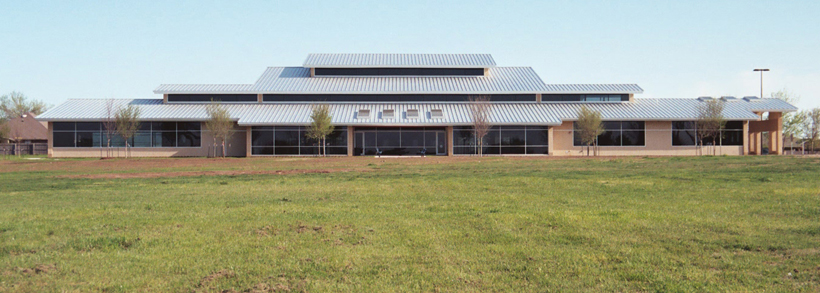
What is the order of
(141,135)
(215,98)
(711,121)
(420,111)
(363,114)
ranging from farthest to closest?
(215,98)
(420,111)
(363,114)
(141,135)
(711,121)

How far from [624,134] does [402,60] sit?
67.5 feet

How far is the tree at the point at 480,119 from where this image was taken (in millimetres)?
44250

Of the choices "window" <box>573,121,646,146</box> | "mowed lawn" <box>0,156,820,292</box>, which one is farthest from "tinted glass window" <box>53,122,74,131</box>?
"window" <box>573,121,646,146</box>

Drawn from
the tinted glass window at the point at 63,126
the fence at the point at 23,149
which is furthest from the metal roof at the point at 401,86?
the fence at the point at 23,149

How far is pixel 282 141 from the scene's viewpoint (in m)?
46.8

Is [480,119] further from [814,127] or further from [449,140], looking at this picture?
[814,127]

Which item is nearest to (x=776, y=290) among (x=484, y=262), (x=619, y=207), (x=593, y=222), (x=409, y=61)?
(x=484, y=262)

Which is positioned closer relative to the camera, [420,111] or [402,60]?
[420,111]

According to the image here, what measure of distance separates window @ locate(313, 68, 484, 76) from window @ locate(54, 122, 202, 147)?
1255 centimetres

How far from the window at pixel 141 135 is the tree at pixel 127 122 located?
51.4 inches

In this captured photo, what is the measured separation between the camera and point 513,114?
1876 inches

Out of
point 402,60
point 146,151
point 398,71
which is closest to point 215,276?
point 146,151

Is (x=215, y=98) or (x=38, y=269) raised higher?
(x=215, y=98)

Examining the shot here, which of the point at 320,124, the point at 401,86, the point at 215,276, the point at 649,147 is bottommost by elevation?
the point at 215,276
